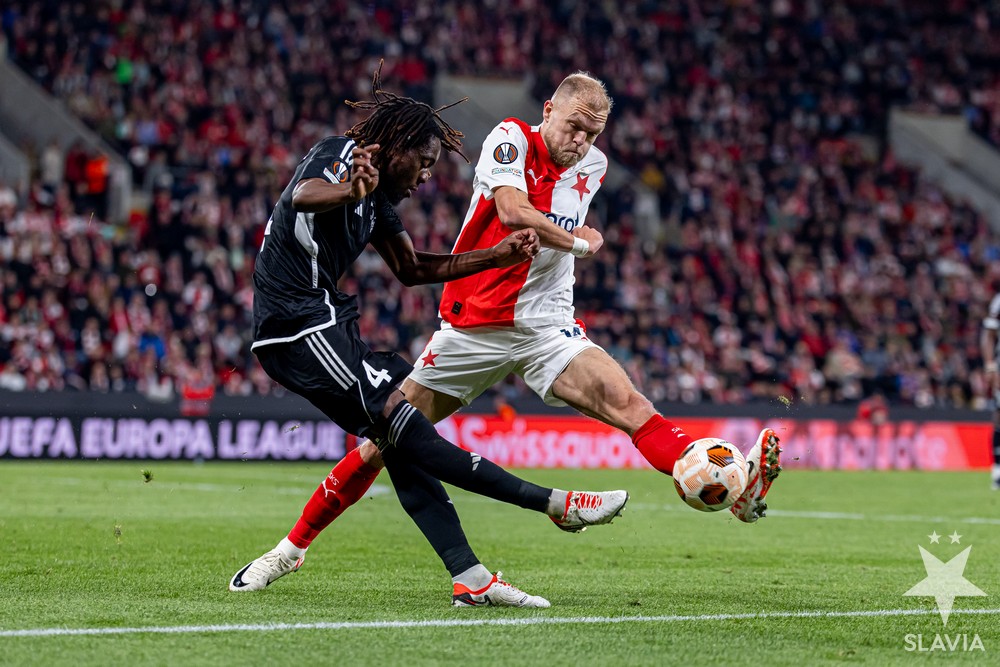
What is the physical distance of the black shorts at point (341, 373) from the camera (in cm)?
567

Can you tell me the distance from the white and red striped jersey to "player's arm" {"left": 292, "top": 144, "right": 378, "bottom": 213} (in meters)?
1.09

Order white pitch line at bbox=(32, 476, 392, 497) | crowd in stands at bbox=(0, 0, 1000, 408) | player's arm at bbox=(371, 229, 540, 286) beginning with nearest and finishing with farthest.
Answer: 1. player's arm at bbox=(371, 229, 540, 286)
2. white pitch line at bbox=(32, 476, 392, 497)
3. crowd in stands at bbox=(0, 0, 1000, 408)

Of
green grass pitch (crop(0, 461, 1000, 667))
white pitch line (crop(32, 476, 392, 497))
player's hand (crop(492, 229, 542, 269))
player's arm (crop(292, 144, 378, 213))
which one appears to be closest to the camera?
green grass pitch (crop(0, 461, 1000, 667))

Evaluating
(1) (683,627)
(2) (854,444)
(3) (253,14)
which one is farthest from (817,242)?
(1) (683,627)

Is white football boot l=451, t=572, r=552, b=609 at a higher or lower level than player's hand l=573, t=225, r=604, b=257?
lower

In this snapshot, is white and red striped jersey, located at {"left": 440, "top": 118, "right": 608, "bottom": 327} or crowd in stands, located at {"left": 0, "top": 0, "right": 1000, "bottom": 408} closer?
white and red striped jersey, located at {"left": 440, "top": 118, "right": 608, "bottom": 327}

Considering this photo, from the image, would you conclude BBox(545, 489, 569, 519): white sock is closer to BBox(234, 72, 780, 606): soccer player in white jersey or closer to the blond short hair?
BBox(234, 72, 780, 606): soccer player in white jersey

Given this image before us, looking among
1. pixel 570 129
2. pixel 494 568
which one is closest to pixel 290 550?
pixel 494 568

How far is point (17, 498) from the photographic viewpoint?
11977 mm

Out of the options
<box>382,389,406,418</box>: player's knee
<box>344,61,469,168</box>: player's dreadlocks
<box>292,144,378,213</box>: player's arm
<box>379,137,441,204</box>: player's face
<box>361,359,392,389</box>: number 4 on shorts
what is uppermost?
<box>344,61,469,168</box>: player's dreadlocks

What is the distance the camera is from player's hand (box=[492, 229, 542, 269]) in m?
5.91

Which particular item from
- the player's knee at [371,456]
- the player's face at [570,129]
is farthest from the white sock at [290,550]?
the player's face at [570,129]

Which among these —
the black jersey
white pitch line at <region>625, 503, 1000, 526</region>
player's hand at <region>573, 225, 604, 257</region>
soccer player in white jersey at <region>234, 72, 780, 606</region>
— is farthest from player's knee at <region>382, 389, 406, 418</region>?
white pitch line at <region>625, 503, 1000, 526</region>

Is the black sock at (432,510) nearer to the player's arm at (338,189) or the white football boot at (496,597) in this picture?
the white football boot at (496,597)
